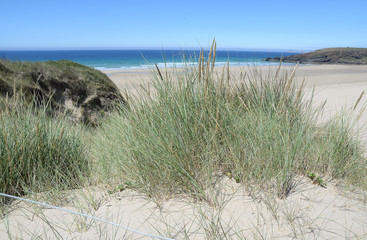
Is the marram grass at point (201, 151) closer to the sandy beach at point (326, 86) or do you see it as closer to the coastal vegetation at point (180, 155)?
the coastal vegetation at point (180, 155)

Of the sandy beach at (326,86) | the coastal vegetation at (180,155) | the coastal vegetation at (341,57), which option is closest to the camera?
the coastal vegetation at (180,155)

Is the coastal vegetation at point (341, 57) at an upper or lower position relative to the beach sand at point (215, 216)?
upper

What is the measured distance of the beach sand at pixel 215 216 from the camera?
166cm

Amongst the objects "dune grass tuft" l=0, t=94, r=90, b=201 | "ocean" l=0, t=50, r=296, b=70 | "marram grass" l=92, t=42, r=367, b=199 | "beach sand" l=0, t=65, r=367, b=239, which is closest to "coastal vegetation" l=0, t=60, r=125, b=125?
"ocean" l=0, t=50, r=296, b=70

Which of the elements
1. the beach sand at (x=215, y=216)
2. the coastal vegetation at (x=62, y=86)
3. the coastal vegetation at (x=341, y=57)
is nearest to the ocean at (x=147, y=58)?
the coastal vegetation at (x=62, y=86)

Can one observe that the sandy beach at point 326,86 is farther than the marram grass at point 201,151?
Yes

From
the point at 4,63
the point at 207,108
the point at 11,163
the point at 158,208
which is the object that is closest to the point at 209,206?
the point at 158,208

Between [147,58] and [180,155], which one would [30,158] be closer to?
[180,155]

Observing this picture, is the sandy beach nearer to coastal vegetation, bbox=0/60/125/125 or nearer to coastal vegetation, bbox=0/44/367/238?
coastal vegetation, bbox=0/44/367/238

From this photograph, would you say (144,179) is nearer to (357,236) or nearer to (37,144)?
(37,144)

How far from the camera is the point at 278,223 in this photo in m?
1.70

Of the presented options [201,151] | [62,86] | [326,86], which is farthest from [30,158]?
[326,86]

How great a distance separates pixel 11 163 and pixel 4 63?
3734mm

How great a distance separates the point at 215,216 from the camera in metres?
1.64
